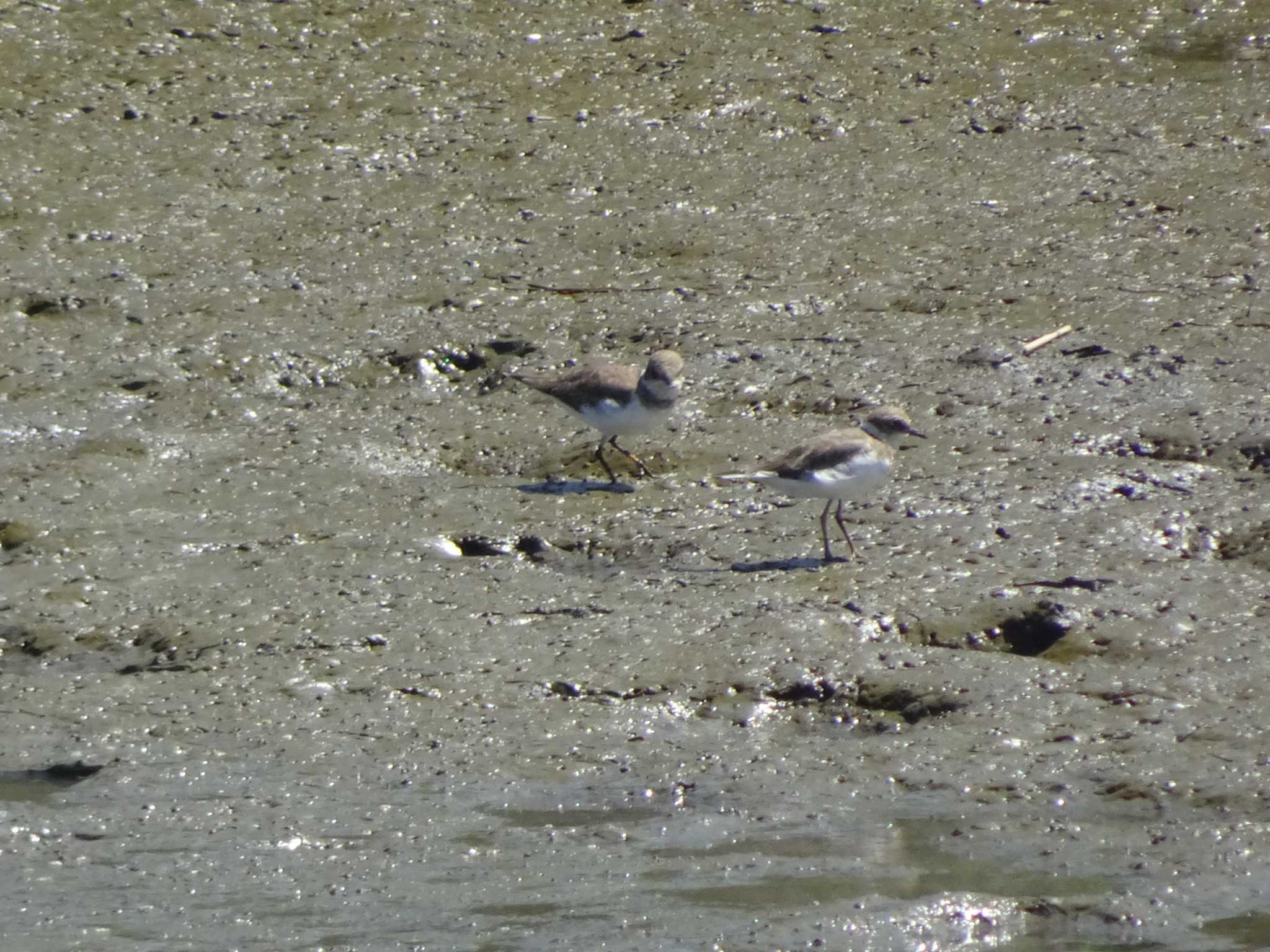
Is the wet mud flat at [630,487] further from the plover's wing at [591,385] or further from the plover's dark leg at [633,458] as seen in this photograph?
the plover's wing at [591,385]

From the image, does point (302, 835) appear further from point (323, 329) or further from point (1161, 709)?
point (323, 329)

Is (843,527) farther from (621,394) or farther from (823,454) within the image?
(621,394)

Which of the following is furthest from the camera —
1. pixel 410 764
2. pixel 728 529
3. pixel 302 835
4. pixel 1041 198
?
pixel 1041 198

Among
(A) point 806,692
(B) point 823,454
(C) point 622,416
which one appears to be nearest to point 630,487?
(C) point 622,416

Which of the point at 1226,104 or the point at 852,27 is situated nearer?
the point at 1226,104

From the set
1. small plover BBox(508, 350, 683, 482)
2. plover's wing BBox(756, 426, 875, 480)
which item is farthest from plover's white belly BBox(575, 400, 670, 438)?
plover's wing BBox(756, 426, 875, 480)

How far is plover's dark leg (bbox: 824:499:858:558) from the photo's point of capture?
21.5 ft

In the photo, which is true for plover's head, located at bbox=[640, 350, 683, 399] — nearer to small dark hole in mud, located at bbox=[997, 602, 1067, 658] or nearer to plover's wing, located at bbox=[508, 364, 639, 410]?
plover's wing, located at bbox=[508, 364, 639, 410]

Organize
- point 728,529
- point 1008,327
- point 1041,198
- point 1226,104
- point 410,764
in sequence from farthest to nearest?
point 1226,104, point 1041,198, point 1008,327, point 728,529, point 410,764

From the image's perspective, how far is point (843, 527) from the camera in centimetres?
682

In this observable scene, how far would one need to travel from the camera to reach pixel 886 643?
228 inches

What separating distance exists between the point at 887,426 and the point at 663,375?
3.37 feet

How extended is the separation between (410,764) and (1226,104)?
7.42 meters

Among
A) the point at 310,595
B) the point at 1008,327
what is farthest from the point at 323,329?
the point at 1008,327
